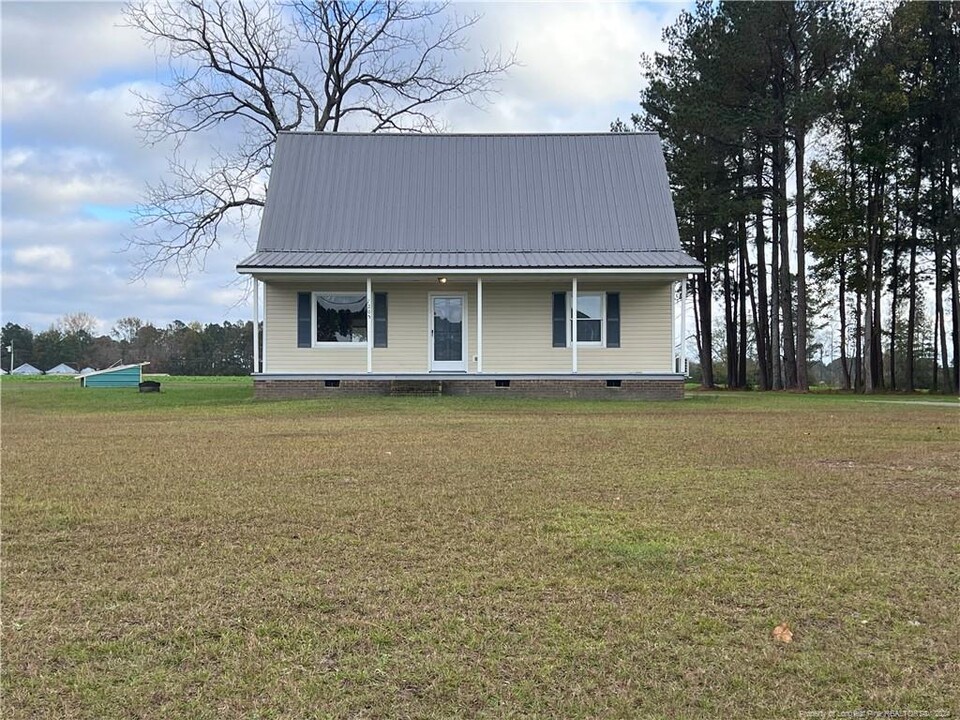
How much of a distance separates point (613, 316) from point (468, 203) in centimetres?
485

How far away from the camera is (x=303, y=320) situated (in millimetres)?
19031

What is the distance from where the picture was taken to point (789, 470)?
7.30 metres

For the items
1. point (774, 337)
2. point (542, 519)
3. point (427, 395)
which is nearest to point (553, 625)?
point (542, 519)

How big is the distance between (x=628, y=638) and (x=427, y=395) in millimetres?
14644

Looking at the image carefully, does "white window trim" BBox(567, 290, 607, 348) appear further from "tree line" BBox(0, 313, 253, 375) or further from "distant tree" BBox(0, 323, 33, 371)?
"distant tree" BBox(0, 323, 33, 371)

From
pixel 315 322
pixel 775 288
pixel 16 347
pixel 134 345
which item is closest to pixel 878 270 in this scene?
pixel 775 288

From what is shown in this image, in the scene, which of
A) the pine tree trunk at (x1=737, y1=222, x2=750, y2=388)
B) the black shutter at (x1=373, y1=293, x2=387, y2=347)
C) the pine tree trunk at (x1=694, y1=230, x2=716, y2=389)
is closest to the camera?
the black shutter at (x1=373, y1=293, x2=387, y2=347)

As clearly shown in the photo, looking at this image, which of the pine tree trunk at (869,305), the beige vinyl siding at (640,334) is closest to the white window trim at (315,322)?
the beige vinyl siding at (640,334)

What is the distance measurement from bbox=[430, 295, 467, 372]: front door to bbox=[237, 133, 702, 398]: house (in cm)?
3

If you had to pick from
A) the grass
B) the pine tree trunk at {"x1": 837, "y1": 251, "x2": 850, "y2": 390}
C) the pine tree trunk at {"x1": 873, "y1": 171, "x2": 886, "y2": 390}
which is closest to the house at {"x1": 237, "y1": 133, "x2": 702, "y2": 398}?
the grass

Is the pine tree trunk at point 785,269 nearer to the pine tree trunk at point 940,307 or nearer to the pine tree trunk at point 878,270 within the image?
Answer: the pine tree trunk at point 878,270

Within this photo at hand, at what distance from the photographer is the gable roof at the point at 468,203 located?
1886 centimetres

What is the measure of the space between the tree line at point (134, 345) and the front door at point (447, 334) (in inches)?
1654

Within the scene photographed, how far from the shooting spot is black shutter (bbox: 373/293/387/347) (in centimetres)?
1909
